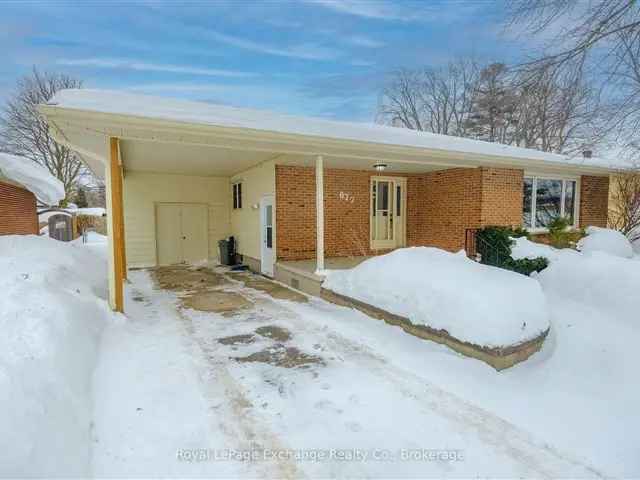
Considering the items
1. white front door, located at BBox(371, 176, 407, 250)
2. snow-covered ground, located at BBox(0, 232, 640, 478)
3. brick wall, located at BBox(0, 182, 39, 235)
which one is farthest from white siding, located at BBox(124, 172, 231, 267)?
snow-covered ground, located at BBox(0, 232, 640, 478)

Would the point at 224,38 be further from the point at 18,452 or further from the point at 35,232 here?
the point at 35,232

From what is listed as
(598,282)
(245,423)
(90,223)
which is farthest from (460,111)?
(245,423)

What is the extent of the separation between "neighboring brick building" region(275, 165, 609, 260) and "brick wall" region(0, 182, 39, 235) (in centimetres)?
987

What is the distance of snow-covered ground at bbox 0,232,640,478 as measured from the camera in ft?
8.11

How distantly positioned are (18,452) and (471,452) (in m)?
2.86

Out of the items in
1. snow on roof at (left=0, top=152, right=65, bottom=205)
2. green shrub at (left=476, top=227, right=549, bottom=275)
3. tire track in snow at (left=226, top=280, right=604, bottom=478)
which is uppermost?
snow on roof at (left=0, top=152, right=65, bottom=205)

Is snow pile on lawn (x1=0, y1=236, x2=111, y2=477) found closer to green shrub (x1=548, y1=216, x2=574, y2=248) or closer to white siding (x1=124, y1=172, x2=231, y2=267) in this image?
white siding (x1=124, y1=172, x2=231, y2=267)

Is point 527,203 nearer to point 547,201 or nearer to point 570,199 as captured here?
point 547,201

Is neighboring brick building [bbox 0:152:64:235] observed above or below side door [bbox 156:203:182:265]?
above

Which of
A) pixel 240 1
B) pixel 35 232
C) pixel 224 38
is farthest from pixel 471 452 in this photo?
pixel 35 232

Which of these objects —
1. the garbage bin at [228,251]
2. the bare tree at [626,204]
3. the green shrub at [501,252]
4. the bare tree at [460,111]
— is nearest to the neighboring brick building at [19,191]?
the garbage bin at [228,251]

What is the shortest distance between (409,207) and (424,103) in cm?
1808

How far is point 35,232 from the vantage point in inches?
627

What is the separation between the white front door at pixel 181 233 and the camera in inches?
482
